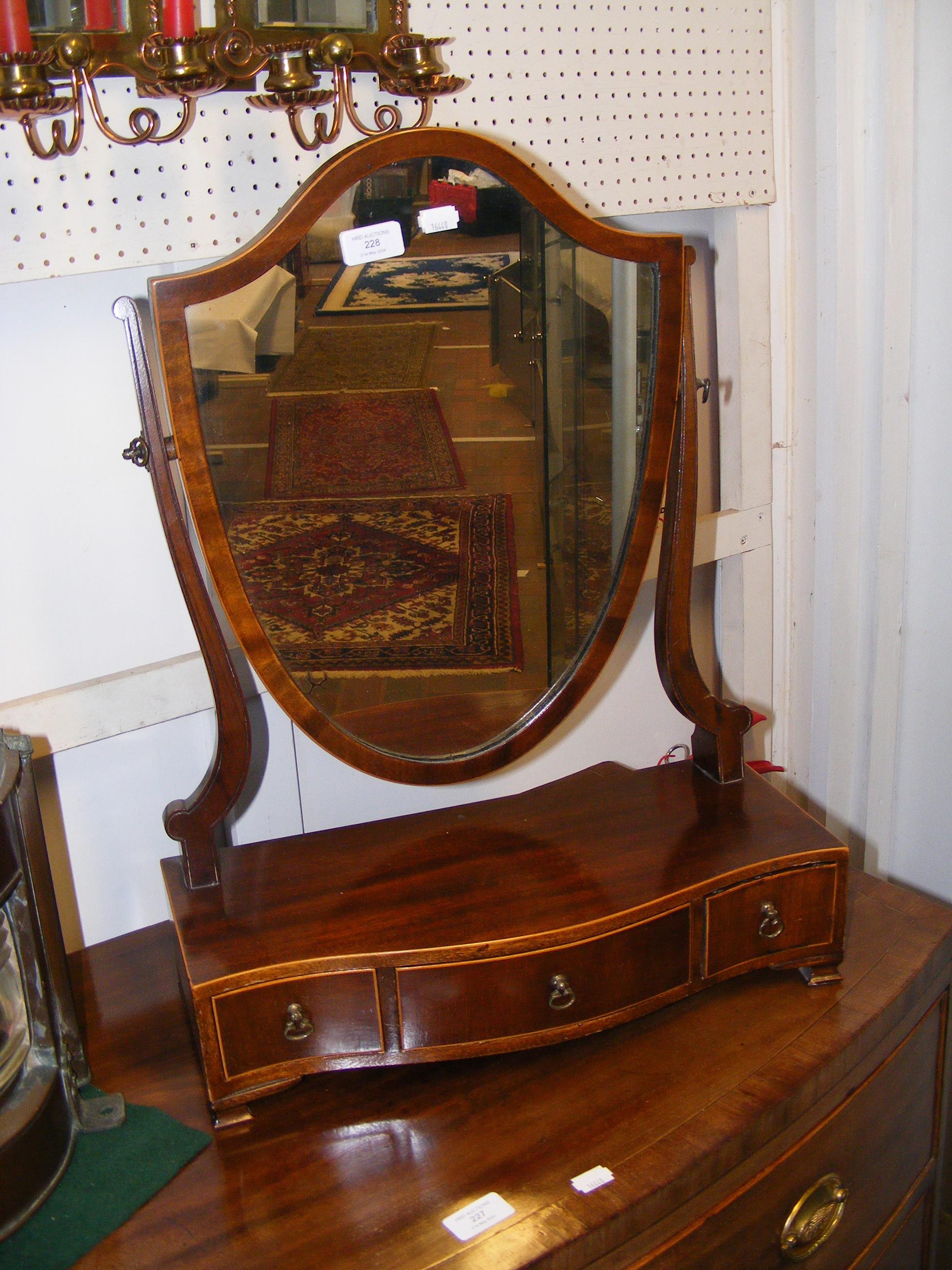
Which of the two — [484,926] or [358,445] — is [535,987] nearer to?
[484,926]

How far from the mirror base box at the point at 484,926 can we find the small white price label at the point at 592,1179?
0.44ft

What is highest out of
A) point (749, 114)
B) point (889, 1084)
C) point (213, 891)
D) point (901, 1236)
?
point (749, 114)

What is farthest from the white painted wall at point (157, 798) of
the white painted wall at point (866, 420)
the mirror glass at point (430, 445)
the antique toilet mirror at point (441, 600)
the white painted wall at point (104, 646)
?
the white painted wall at point (866, 420)

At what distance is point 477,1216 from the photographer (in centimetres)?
86

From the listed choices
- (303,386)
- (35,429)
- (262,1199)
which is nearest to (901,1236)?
(262,1199)

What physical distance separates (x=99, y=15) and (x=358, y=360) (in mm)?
333

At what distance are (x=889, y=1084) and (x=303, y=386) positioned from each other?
35.4 inches

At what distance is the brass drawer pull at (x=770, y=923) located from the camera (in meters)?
1.09

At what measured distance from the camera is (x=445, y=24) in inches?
42.9

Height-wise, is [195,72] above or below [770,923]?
above

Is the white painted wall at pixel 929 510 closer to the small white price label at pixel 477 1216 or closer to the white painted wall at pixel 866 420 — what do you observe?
the white painted wall at pixel 866 420

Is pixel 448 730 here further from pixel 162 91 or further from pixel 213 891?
pixel 162 91

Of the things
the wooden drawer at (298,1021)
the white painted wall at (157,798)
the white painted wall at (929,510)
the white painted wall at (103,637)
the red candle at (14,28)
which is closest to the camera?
the red candle at (14,28)

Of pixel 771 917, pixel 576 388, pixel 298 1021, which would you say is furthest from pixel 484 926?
pixel 576 388
